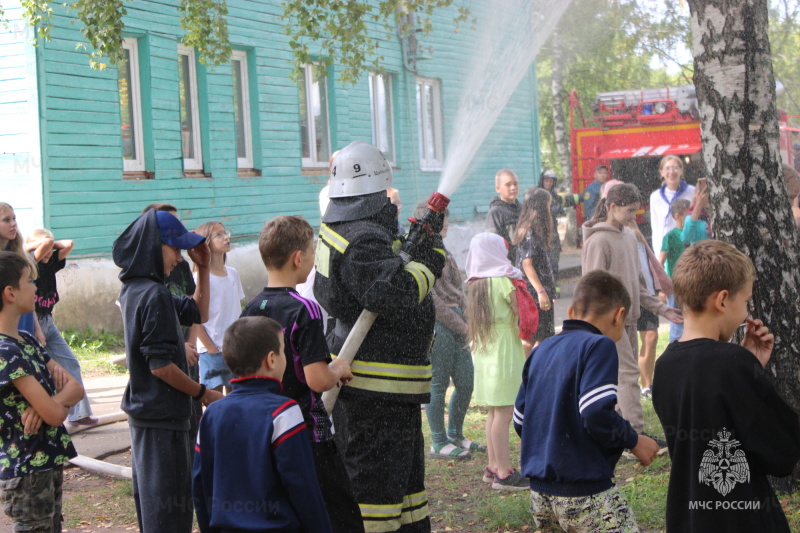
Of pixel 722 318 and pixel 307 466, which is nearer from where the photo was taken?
pixel 307 466

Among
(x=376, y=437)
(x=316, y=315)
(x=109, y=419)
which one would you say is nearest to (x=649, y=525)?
(x=376, y=437)

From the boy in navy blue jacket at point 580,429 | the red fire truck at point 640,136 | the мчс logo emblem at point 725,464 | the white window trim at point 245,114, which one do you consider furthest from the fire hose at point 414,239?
the red fire truck at point 640,136

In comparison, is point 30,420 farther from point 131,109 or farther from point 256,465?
point 131,109

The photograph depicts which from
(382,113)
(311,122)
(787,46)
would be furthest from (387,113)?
(787,46)

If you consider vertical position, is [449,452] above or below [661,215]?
below

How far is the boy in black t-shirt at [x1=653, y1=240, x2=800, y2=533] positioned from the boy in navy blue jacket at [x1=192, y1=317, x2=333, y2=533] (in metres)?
1.26

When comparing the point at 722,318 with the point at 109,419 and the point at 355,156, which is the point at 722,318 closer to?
the point at 355,156

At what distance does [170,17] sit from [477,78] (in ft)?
23.1

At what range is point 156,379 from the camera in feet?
12.9

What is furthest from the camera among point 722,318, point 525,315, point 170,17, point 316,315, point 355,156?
point 170,17

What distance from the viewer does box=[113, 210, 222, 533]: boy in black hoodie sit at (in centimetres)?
385

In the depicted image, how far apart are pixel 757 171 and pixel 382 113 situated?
13.0 m

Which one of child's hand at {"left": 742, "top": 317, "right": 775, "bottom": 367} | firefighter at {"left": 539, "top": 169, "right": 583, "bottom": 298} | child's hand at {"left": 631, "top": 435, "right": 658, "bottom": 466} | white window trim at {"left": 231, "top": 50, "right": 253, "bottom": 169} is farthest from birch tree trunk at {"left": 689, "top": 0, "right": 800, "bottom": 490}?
white window trim at {"left": 231, "top": 50, "right": 253, "bottom": 169}

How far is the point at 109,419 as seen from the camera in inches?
304
